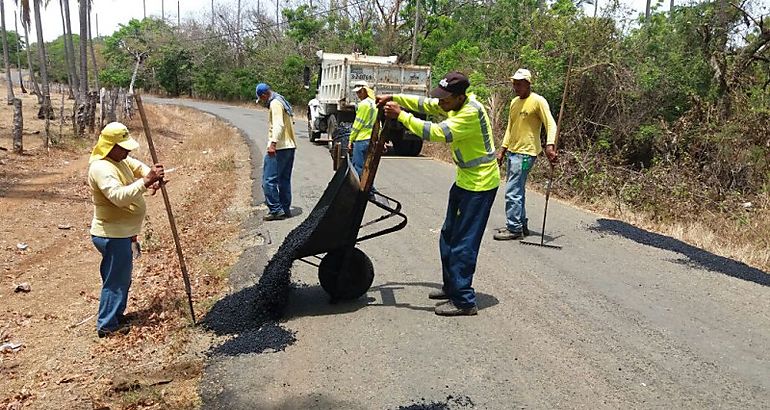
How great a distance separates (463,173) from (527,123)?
92.6 inches

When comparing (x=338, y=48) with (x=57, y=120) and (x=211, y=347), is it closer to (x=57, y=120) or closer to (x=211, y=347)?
(x=57, y=120)

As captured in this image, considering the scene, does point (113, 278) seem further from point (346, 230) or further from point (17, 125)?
point (17, 125)

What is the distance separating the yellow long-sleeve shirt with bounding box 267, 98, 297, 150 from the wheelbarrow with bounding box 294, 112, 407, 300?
118 inches

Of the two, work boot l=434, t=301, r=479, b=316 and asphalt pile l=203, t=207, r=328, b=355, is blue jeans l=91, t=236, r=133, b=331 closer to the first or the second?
asphalt pile l=203, t=207, r=328, b=355

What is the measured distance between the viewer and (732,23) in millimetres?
11812

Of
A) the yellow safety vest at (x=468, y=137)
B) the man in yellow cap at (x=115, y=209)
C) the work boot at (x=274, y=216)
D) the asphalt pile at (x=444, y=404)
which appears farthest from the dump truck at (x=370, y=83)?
the asphalt pile at (x=444, y=404)

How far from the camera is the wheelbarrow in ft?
14.8

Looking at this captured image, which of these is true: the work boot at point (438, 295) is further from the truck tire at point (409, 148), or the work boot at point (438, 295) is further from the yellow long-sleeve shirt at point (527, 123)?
the truck tire at point (409, 148)

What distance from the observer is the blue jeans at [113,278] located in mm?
4539

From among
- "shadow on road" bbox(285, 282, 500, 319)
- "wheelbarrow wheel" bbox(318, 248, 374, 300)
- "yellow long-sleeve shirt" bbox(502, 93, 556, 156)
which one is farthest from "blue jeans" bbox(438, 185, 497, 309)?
"yellow long-sleeve shirt" bbox(502, 93, 556, 156)

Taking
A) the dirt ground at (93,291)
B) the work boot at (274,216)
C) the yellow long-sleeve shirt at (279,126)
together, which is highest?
the yellow long-sleeve shirt at (279,126)

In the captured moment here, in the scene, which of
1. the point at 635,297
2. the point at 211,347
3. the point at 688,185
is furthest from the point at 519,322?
the point at 688,185

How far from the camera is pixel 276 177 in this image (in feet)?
25.9

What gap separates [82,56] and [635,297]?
24692 mm
